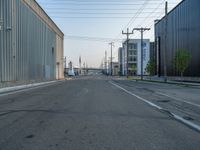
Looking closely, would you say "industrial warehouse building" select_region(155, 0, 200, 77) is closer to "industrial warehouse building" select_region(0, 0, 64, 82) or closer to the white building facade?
"industrial warehouse building" select_region(0, 0, 64, 82)

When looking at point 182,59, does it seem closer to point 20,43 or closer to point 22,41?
point 22,41

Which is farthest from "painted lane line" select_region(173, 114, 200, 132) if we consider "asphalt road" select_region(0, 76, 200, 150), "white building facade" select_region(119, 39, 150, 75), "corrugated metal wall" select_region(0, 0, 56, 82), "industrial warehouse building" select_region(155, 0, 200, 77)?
"white building facade" select_region(119, 39, 150, 75)

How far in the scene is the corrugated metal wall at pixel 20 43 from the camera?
3347cm

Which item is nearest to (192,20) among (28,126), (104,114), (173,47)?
(173,47)

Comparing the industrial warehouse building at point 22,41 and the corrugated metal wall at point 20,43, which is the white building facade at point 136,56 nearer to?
the industrial warehouse building at point 22,41

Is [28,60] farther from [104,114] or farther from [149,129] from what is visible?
[149,129]

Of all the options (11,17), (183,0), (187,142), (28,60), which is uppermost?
(183,0)

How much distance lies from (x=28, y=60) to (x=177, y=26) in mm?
29782

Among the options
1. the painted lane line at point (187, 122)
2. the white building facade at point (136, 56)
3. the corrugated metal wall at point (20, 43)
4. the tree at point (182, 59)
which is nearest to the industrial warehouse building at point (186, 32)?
the tree at point (182, 59)

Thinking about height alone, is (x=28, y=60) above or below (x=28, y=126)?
above

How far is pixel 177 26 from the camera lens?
59.6 m

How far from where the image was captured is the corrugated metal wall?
110ft

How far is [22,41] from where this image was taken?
134 feet

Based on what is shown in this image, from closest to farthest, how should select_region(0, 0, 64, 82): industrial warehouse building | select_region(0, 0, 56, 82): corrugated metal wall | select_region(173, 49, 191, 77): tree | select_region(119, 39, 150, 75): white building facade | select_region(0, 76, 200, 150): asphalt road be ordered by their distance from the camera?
select_region(0, 76, 200, 150): asphalt road
select_region(0, 0, 56, 82): corrugated metal wall
select_region(0, 0, 64, 82): industrial warehouse building
select_region(173, 49, 191, 77): tree
select_region(119, 39, 150, 75): white building facade
